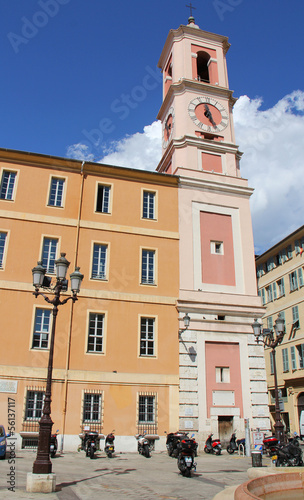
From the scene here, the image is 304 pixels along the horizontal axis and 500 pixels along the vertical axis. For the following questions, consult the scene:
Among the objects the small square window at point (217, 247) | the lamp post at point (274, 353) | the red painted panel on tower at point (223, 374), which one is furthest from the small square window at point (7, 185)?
the lamp post at point (274, 353)

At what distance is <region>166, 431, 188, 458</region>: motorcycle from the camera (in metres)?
16.9

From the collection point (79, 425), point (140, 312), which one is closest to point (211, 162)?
point (140, 312)

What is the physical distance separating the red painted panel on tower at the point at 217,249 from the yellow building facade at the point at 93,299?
163cm

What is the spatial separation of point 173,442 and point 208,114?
748 inches

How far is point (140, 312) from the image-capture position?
2045 cm

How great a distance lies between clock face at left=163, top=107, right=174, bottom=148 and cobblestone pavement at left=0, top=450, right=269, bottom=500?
63.6ft

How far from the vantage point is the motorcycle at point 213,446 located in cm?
1816

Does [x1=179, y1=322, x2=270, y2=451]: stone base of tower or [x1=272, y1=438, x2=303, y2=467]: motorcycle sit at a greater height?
[x1=179, y1=322, x2=270, y2=451]: stone base of tower

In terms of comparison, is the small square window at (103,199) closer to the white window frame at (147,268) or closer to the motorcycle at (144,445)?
the white window frame at (147,268)

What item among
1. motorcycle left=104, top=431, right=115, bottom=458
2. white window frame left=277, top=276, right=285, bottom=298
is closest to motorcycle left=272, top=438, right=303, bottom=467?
motorcycle left=104, top=431, right=115, bottom=458

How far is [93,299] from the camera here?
Result: 65.8 ft

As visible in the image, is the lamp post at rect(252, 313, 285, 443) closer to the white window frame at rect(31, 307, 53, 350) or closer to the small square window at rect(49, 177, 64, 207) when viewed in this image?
the white window frame at rect(31, 307, 53, 350)

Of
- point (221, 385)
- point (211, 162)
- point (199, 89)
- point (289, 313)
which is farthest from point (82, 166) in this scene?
point (289, 313)

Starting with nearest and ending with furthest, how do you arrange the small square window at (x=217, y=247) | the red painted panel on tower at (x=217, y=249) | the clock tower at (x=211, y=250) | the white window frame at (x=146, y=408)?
the white window frame at (x=146, y=408), the clock tower at (x=211, y=250), the red painted panel on tower at (x=217, y=249), the small square window at (x=217, y=247)
